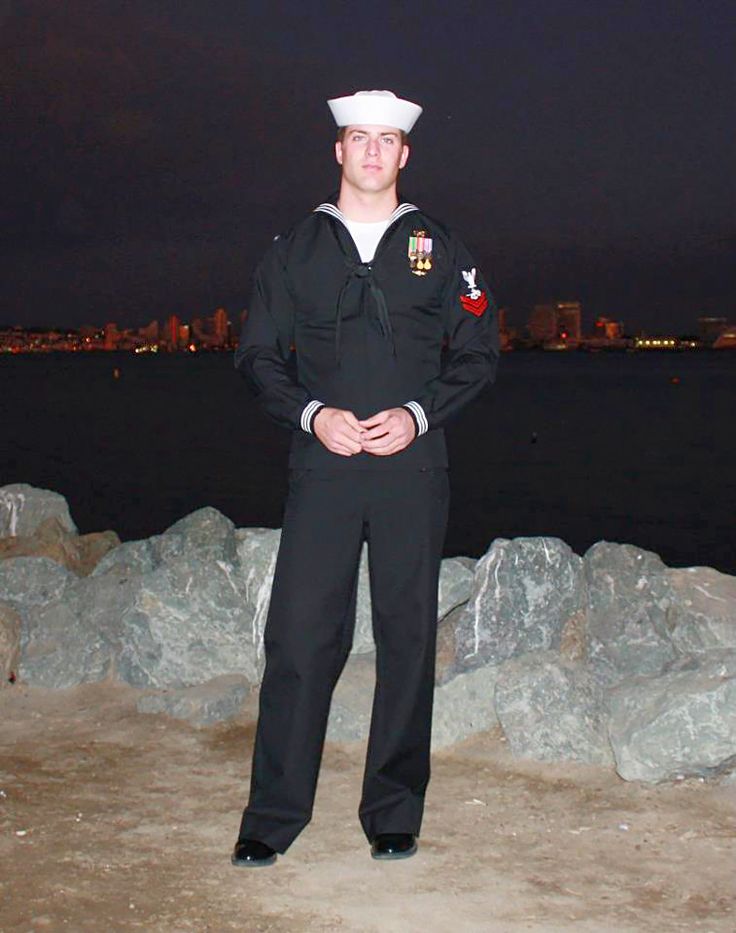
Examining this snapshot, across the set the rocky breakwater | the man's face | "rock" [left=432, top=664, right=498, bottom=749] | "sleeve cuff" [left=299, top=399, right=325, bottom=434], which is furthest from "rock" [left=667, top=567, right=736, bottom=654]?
the man's face

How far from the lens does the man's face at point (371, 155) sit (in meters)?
3.95

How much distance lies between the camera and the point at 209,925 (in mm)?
3502

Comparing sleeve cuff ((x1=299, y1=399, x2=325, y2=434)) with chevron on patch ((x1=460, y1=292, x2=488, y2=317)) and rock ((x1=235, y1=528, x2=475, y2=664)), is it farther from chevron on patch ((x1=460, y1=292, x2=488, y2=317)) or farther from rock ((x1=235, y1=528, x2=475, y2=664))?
rock ((x1=235, y1=528, x2=475, y2=664))

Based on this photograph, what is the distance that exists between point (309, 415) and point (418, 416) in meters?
0.32

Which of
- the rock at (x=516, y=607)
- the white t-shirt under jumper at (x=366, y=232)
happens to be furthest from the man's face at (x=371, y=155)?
the rock at (x=516, y=607)

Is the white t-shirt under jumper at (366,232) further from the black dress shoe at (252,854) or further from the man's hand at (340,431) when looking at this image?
the black dress shoe at (252,854)

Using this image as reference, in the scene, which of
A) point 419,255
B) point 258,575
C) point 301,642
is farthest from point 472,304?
point 258,575

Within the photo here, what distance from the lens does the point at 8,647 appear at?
5.72m

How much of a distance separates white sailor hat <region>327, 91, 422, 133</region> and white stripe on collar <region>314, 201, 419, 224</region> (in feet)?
0.81

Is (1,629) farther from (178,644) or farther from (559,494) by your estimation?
(559,494)

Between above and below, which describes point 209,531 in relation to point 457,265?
below

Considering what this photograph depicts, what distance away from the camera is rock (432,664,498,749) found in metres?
5.03

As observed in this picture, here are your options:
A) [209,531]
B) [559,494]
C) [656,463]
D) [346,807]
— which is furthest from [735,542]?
[346,807]

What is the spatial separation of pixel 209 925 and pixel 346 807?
969mm
